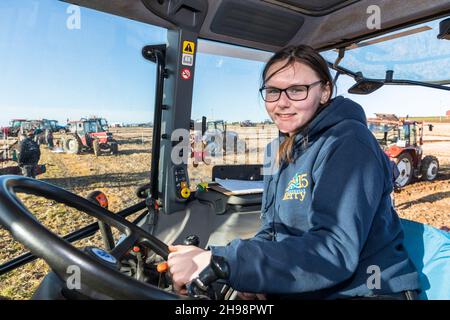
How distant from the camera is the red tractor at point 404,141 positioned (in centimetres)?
852

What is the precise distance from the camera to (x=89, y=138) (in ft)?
19.7

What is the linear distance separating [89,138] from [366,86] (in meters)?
5.05

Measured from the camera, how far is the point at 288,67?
3.92 feet

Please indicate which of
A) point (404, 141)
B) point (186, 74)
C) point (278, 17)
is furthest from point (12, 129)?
point (404, 141)

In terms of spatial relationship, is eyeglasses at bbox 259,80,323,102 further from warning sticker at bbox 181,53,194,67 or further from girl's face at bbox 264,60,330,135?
warning sticker at bbox 181,53,194,67

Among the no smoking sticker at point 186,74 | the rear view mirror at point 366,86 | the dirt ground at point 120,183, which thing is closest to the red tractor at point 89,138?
the dirt ground at point 120,183

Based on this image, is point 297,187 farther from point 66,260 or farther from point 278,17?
point 278,17

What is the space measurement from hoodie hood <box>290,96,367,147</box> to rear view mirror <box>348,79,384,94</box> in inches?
48.0

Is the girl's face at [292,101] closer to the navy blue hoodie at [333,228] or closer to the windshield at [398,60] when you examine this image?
the navy blue hoodie at [333,228]

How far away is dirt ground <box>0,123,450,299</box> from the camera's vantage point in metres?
2.76

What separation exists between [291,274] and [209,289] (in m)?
0.20

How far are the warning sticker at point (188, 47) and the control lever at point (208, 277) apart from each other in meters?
1.65

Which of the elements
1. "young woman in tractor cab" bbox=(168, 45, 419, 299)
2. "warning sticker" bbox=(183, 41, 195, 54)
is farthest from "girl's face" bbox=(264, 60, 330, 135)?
"warning sticker" bbox=(183, 41, 195, 54)
